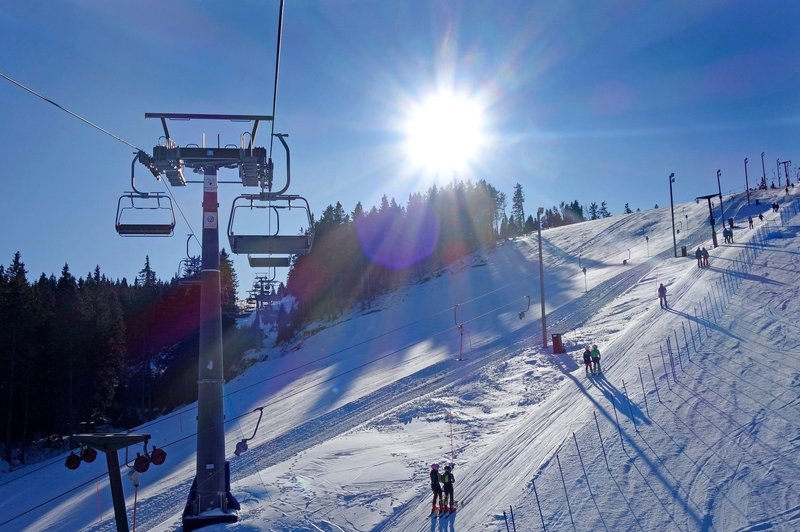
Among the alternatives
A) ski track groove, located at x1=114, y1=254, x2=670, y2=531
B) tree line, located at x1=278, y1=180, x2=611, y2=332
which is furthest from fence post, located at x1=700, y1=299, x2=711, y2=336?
tree line, located at x1=278, y1=180, x2=611, y2=332

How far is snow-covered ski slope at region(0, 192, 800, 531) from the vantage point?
13.0 m

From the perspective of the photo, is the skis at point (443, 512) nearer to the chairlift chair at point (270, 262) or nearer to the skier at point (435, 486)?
→ the skier at point (435, 486)

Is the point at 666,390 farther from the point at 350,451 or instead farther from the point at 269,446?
the point at 269,446

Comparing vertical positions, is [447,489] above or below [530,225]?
below

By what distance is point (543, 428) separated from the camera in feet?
60.0

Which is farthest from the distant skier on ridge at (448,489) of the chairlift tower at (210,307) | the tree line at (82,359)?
the tree line at (82,359)

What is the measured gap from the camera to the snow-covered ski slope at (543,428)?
12992 millimetres

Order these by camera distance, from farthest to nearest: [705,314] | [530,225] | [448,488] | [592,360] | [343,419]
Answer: [530,225], [705,314], [343,419], [592,360], [448,488]

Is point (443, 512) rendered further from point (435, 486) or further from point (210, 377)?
point (210, 377)

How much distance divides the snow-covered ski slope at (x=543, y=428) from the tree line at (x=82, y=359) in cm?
878

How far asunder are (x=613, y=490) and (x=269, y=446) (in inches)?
569

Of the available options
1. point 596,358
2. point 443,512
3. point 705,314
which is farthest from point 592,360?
point 443,512

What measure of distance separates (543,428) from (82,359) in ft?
122

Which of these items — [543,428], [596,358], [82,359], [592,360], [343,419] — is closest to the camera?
[543,428]
